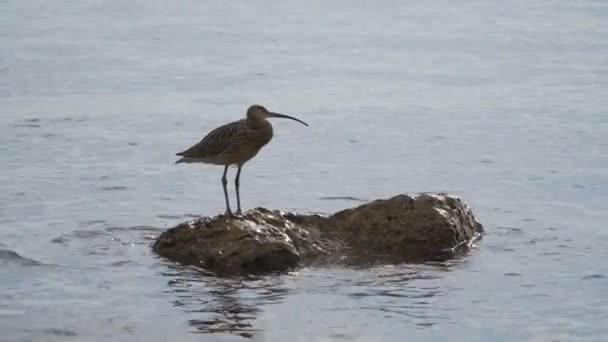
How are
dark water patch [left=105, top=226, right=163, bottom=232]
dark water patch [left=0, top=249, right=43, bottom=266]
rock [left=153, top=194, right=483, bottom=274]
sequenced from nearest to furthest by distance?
rock [left=153, top=194, right=483, bottom=274], dark water patch [left=0, top=249, right=43, bottom=266], dark water patch [left=105, top=226, right=163, bottom=232]

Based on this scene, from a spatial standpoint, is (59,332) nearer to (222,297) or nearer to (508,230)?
(222,297)

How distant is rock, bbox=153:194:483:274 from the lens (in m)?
11.0

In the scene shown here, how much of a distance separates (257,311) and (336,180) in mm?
4459

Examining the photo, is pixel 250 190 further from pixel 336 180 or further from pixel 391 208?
pixel 391 208

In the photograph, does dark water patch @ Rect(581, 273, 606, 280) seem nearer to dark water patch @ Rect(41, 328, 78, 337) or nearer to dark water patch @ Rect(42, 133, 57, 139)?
dark water patch @ Rect(41, 328, 78, 337)

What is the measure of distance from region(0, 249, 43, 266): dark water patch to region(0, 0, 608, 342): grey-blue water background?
4 centimetres

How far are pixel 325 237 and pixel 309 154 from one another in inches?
152

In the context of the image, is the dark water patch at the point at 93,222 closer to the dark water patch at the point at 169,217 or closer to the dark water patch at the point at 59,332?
the dark water patch at the point at 169,217

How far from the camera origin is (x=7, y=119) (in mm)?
16578

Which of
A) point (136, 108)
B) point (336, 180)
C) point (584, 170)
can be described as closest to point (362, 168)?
point (336, 180)

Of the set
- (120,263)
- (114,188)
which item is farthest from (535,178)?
(120,263)

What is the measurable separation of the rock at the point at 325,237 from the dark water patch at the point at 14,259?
1.02 meters

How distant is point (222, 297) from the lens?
10328 millimetres

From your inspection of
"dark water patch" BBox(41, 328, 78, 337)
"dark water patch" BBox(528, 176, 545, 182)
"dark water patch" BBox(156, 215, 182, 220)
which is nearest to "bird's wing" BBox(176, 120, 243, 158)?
"dark water patch" BBox(156, 215, 182, 220)
